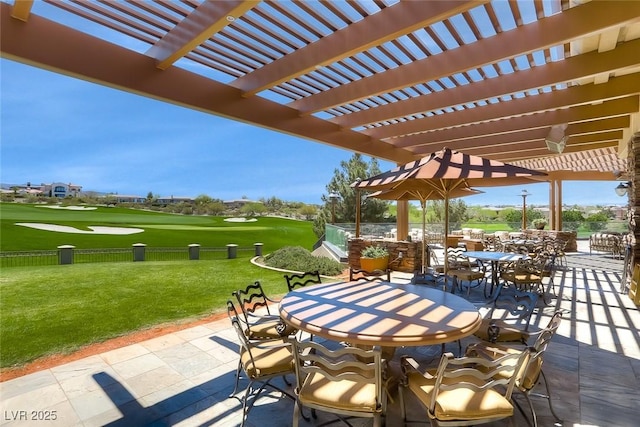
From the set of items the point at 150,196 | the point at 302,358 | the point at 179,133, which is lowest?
the point at 302,358

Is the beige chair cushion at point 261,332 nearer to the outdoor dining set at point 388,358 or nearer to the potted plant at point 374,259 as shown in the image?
the outdoor dining set at point 388,358

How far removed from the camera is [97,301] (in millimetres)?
5988

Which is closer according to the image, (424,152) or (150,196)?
(424,152)

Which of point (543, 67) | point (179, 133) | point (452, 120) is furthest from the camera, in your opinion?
point (179, 133)

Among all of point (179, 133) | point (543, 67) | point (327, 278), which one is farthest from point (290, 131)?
point (179, 133)

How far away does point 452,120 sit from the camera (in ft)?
17.0

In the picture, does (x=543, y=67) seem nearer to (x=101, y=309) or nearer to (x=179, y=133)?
(x=101, y=309)

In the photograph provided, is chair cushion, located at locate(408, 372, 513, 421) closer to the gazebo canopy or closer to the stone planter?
the gazebo canopy

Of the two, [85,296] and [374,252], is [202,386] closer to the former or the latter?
[85,296]

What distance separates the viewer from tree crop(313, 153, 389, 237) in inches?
752

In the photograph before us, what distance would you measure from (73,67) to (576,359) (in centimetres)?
552

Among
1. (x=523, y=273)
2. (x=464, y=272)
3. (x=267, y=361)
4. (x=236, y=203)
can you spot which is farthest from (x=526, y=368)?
(x=236, y=203)

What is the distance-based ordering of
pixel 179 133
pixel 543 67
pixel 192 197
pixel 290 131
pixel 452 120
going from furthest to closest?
pixel 179 133
pixel 192 197
pixel 452 120
pixel 290 131
pixel 543 67

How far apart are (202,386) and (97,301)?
447 centimetres
